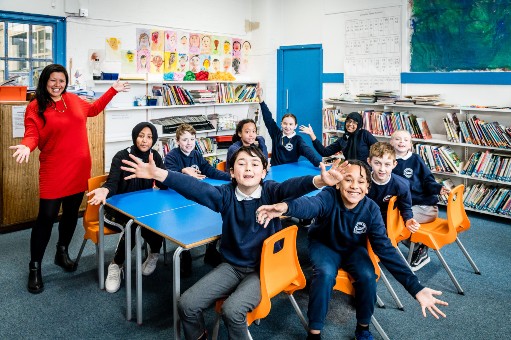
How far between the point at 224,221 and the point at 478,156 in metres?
3.74

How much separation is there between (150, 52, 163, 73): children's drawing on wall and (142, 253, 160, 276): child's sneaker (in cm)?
342

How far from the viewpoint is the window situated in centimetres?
485

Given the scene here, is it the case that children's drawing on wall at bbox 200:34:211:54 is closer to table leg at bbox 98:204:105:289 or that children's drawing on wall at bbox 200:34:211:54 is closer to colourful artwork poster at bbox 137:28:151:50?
colourful artwork poster at bbox 137:28:151:50

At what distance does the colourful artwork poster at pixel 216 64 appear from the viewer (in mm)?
6820

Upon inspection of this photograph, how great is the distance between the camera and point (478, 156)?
5.01m

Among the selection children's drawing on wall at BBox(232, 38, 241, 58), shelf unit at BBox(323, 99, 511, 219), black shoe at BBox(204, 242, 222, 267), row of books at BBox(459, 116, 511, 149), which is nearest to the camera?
black shoe at BBox(204, 242, 222, 267)

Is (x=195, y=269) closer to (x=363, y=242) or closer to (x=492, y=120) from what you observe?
(x=363, y=242)

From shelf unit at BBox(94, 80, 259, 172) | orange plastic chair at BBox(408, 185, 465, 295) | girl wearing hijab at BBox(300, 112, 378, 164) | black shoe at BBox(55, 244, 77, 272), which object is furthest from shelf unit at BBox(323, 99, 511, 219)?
black shoe at BBox(55, 244, 77, 272)

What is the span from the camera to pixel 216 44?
22.4 feet

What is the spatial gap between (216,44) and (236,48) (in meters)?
0.41

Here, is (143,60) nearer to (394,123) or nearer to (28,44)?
(28,44)

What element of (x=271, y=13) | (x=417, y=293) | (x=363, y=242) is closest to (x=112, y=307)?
(x=363, y=242)

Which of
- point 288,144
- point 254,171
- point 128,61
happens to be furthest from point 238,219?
point 128,61

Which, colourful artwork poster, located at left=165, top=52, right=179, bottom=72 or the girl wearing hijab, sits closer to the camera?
the girl wearing hijab
